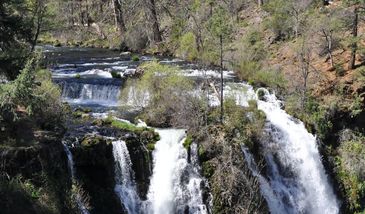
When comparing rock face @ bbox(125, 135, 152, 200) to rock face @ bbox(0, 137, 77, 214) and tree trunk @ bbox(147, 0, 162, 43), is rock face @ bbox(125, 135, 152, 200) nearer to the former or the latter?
rock face @ bbox(0, 137, 77, 214)

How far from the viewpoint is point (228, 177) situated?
2348 cm

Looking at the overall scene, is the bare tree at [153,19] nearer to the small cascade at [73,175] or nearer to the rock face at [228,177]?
the rock face at [228,177]

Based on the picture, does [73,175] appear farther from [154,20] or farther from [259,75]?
[154,20]

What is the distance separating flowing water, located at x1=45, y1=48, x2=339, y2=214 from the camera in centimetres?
2366

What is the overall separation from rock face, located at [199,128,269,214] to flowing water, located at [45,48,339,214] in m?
0.56

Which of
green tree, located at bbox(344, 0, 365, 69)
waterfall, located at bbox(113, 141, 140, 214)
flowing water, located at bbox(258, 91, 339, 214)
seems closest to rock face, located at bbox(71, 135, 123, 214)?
waterfall, located at bbox(113, 141, 140, 214)

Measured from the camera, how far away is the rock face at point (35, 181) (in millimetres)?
Answer: 19188

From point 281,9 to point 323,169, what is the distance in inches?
672

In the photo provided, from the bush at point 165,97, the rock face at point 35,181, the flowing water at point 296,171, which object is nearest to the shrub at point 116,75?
the bush at point 165,97

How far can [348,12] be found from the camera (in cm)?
3378

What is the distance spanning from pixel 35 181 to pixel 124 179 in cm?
427

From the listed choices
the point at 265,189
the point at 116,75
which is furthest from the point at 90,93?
the point at 265,189

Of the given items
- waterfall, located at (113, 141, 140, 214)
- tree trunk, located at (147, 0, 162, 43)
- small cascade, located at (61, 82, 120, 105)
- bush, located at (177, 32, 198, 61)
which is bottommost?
waterfall, located at (113, 141, 140, 214)

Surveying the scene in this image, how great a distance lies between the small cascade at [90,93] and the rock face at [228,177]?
32.0 ft
